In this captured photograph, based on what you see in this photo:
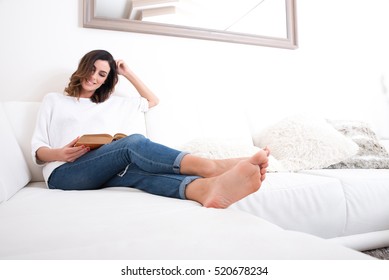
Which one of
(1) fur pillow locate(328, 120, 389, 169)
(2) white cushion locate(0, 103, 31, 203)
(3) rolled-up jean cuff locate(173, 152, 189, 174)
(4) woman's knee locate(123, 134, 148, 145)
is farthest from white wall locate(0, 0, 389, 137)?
(3) rolled-up jean cuff locate(173, 152, 189, 174)

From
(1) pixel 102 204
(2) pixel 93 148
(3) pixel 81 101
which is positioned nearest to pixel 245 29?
(3) pixel 81 101

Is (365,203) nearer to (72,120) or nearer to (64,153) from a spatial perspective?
(64,153)

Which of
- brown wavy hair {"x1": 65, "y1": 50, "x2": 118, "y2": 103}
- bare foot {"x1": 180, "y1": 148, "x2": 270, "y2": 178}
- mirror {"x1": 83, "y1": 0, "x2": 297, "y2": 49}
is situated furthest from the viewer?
mirror {"x1": 83, "y1": 0, "x2": 297, "y2": 49}

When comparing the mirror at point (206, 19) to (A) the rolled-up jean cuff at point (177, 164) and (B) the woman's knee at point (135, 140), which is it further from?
(A) the rolled-up jean cuff at point (177, 164)

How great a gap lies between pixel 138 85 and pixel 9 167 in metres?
0.79

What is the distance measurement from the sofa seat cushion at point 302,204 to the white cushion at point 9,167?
740mm

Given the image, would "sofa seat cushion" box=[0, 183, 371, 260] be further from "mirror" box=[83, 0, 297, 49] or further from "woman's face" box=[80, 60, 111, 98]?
"mirror" box=[83, 0, 297, 49]

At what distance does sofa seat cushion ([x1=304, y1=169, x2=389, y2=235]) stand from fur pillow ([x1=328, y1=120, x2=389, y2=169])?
10.2 inches

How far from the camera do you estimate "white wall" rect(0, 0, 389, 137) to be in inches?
62.6

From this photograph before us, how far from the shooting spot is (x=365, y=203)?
3.61 ft

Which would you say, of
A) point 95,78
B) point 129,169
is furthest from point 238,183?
point 95,78

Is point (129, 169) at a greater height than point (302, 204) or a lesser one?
greater
